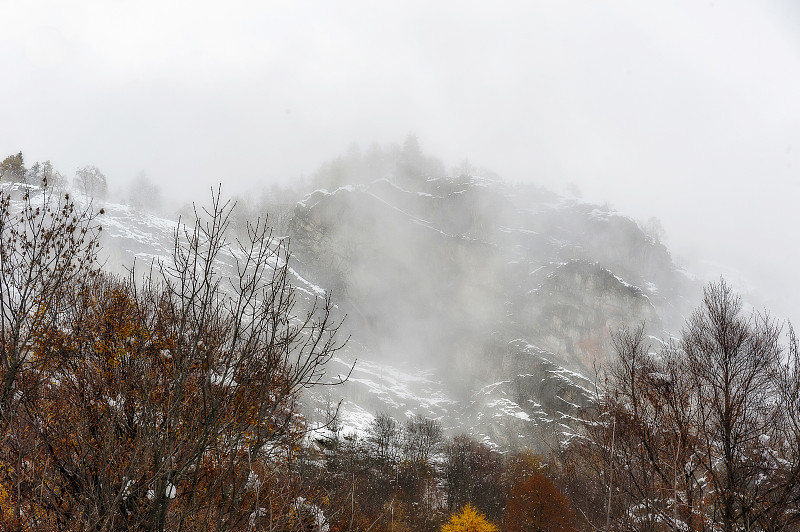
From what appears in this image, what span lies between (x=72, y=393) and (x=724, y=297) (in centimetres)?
1507

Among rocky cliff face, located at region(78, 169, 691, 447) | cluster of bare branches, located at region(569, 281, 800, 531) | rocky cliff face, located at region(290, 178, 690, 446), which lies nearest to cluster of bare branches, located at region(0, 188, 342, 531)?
cluster of bare branches, located at region(569, 281, 800, 531)

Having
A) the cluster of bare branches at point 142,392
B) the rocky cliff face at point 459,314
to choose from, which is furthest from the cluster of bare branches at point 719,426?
the rocky cliff face at point 459,314

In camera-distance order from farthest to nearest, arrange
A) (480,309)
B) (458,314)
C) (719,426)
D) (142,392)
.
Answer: (458,314) < (480,309) < (719,426) < (142,392)

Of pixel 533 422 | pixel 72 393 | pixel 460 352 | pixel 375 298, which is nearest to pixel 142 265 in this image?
pixel 375 298

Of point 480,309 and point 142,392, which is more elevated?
point 480,309

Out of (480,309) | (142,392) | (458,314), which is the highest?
(480,309)

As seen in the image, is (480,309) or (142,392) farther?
(480,309)

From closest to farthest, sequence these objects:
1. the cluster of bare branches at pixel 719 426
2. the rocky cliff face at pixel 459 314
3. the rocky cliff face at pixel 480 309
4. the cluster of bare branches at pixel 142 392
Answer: the cluster of bare branches at pixel 142 392 → the cluster of bare branches at pixel 719 426 → the rocky cliff face at pixel 459 314 → the rocky cliff face at pixel 480 309

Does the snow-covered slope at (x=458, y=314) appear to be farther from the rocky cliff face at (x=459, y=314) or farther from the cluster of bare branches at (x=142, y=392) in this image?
the cluster of bare branches at (x=142, y=392)

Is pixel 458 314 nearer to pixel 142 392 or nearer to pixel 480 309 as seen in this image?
pixel 480 309

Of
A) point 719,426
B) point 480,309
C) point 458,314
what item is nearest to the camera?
point 719,426

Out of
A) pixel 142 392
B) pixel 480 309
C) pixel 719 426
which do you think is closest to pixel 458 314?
pixel 480 309

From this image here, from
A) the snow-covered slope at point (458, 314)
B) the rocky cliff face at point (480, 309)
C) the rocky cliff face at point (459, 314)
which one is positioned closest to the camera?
the snow-covered slope at point (458, 314)

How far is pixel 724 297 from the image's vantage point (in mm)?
11875
